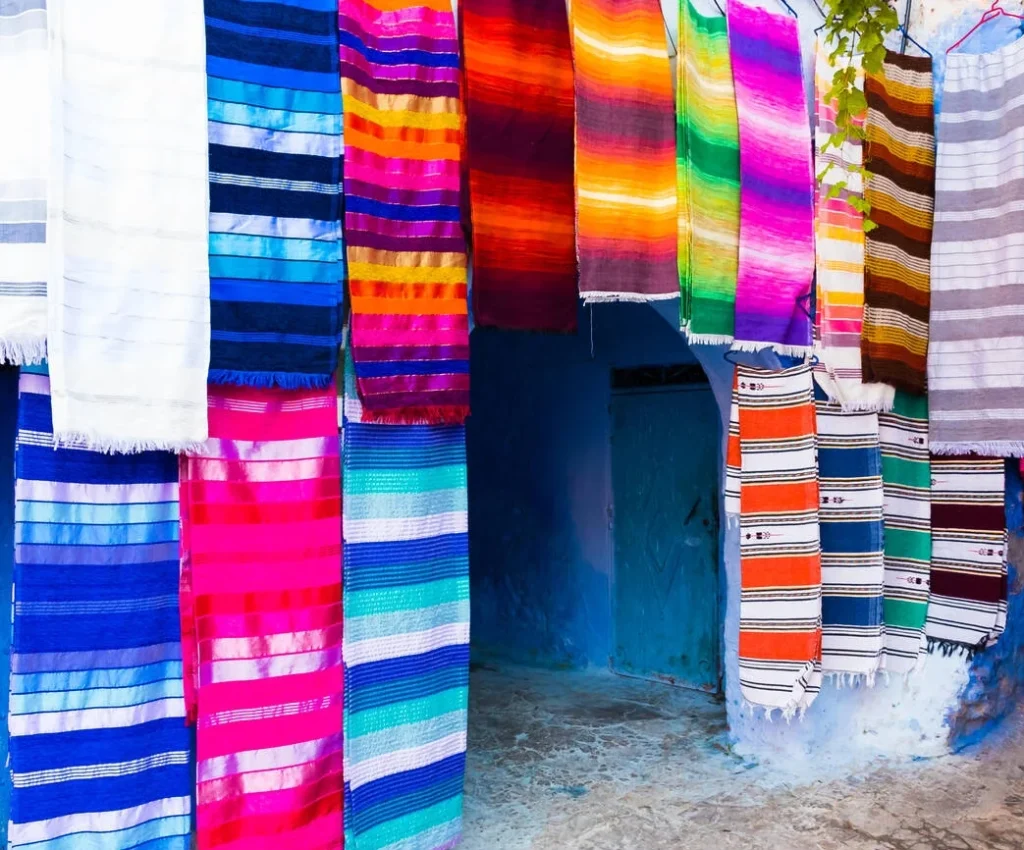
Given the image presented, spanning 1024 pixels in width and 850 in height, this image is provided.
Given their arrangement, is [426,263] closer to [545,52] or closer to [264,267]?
[264,267]

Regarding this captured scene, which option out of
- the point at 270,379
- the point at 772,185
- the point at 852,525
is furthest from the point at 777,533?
the point at 270,379

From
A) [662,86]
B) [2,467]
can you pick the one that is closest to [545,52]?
[662,86]

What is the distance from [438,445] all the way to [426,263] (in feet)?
2.01

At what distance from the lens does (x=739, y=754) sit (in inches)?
171

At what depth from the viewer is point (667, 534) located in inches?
222

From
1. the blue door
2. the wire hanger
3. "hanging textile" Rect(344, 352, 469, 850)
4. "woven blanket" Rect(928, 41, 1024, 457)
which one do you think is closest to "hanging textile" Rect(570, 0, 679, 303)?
"hanging textile" Rect(344, 352, 469, 850)

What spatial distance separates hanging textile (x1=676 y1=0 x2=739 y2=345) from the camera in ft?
10.8

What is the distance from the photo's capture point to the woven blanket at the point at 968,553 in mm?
4160

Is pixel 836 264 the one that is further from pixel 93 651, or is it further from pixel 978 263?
pixel 93 651

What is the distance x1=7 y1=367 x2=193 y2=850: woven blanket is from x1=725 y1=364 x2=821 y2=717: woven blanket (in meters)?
2.18

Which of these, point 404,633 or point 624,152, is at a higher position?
point 624,152

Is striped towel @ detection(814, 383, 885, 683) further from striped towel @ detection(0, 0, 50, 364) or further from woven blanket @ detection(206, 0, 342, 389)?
striped towel @ detection(0, 0, 50, 364)

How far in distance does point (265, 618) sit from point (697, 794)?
2166mm

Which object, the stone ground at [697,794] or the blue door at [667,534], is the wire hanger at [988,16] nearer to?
the blue door at [667,534]
